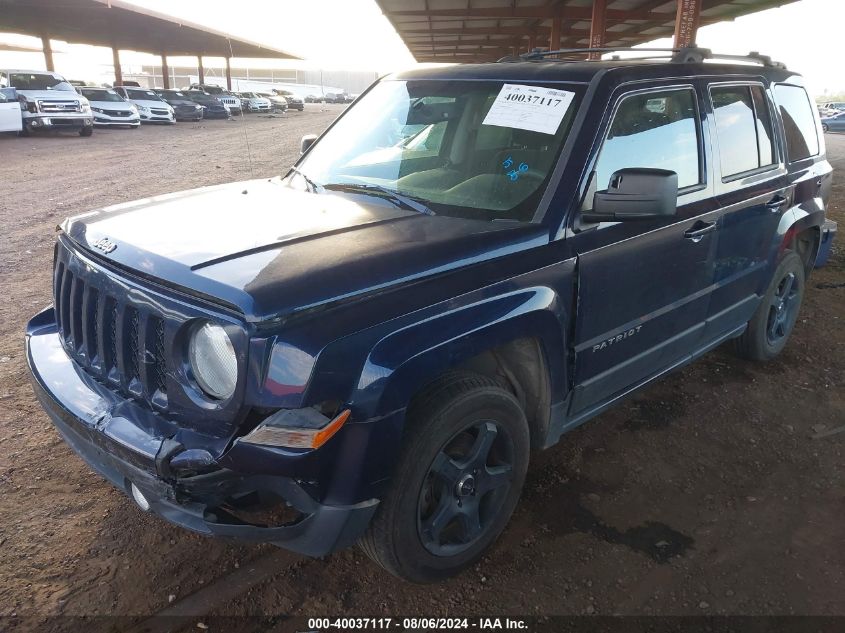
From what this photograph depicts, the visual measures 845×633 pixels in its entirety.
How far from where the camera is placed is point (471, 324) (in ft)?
7.80

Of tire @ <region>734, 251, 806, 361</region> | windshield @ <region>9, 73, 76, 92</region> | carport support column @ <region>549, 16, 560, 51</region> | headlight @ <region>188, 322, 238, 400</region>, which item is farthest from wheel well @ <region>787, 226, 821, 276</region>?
windshield @ <region>9, 73, 76, 92</region>

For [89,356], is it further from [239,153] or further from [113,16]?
[113,16]

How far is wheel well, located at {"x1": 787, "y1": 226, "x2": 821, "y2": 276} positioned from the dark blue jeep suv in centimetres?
96

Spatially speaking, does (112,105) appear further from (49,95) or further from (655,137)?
(655,137)

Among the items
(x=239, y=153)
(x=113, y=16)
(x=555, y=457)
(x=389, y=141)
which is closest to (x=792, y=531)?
(x=555, y=457)

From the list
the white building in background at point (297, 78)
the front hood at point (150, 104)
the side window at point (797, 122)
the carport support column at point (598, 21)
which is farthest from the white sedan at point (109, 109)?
the white building in background at point (297, 78)

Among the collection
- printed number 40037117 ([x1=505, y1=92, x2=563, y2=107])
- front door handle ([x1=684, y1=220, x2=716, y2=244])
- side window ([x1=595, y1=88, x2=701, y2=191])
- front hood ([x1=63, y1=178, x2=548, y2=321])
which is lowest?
front door handle ([x1=684, y1=220, x2=716, y2=244])

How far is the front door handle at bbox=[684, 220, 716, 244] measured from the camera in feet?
11.1

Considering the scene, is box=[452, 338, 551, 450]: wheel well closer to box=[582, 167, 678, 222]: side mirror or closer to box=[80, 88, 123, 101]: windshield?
box=[582, 167, 678, 222]: side mirror

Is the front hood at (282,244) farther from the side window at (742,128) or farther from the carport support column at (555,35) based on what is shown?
the carport support column at (555,35)

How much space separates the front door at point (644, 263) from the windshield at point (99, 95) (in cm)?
2539

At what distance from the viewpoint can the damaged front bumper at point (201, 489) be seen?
204 cm

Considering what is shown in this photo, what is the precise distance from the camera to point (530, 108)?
3.08m

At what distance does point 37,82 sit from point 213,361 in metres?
22.0
